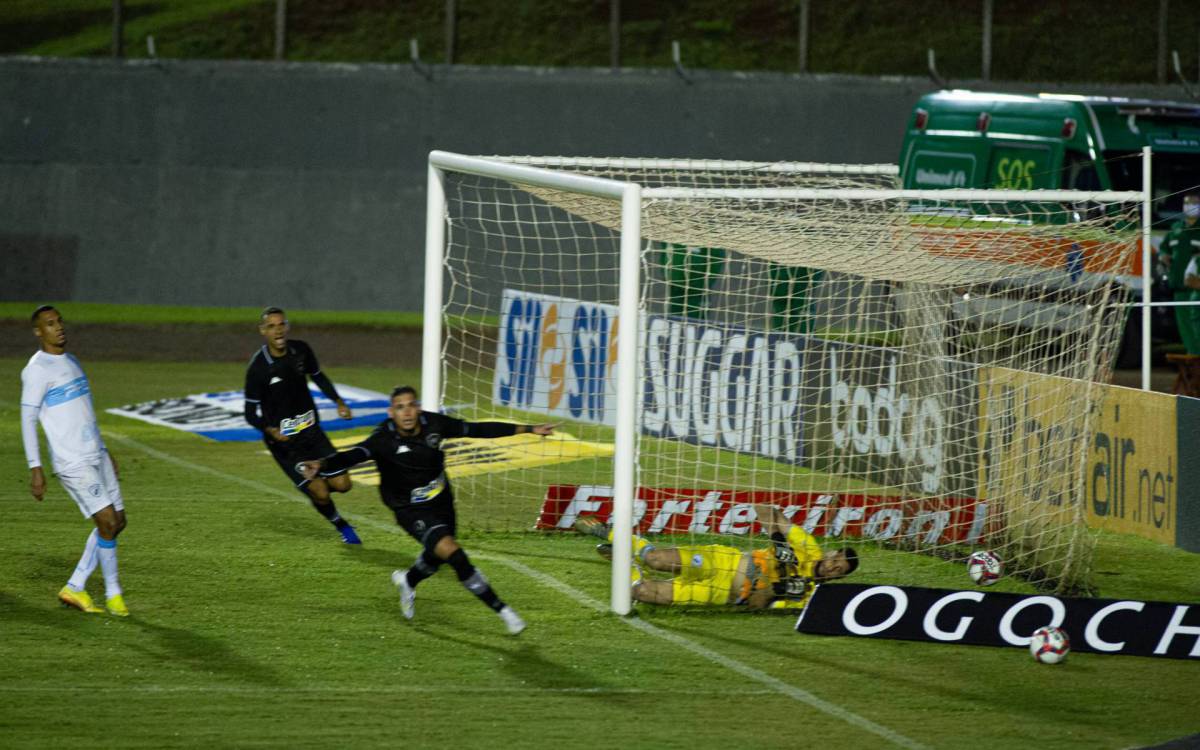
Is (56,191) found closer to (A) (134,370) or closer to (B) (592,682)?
(A) (134,370)

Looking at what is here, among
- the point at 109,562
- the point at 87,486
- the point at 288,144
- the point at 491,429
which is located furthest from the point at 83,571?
the point at 288,144

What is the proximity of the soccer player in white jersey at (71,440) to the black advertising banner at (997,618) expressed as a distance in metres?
3.82

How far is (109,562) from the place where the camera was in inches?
335

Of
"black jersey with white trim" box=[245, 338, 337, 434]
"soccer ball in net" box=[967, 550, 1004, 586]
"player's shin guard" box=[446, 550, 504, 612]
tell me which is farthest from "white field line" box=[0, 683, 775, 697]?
"black jersey with white trim" box=[245, 338, 337, 434]

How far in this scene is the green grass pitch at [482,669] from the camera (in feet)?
21.9

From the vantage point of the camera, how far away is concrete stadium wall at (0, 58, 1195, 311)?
25.4 metres

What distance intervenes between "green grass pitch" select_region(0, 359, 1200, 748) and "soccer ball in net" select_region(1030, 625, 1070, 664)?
9cm

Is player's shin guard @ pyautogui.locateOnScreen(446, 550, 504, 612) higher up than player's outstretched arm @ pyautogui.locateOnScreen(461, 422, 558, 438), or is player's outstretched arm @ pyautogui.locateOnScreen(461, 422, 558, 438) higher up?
player's outstretched arm @ pyautogui.locateOnScreen(461, 422, 558, 438)

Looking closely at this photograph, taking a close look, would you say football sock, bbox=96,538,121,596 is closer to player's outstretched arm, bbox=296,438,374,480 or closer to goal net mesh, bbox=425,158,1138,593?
player's outstretched arm, bbox=296,438,374,480

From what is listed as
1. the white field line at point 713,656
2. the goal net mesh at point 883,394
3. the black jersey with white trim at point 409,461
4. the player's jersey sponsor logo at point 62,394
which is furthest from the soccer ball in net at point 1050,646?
the player's jersey sponsor logo at point 62,394

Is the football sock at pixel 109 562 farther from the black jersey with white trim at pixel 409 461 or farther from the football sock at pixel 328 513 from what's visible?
the football sock at pixel 328 513

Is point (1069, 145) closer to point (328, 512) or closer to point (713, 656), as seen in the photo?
point (328, 512)

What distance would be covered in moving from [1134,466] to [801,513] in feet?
7.92

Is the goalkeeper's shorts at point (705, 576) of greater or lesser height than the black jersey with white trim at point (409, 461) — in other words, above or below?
below
